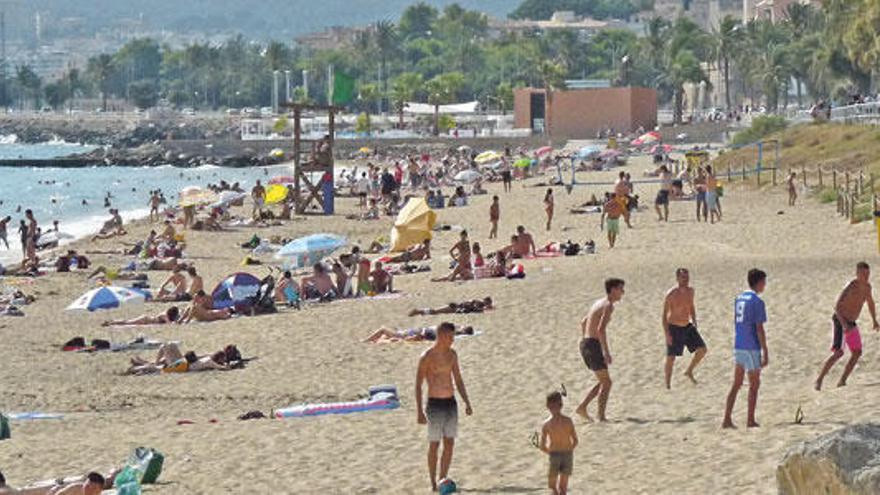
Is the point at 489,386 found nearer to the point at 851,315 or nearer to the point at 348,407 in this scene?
the point at 348,407

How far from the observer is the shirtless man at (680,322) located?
14.1 metres

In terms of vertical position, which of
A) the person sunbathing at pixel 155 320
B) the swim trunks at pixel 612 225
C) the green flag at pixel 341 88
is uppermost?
the green flag at pixel 341 88

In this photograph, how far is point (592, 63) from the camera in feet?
517

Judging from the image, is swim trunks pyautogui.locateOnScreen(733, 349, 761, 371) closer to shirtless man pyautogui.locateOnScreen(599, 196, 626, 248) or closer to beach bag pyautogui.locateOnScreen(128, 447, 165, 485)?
beach bag pyautogui.locateOnScreen(128, 447, 165, 485)

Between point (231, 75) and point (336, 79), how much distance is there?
146 metres

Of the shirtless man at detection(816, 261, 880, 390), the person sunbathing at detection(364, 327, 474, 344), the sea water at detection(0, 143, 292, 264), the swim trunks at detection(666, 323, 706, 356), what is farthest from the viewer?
the sea water at detection(0, 143, 292, 264)

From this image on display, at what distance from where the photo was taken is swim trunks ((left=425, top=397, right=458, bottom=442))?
1152cm

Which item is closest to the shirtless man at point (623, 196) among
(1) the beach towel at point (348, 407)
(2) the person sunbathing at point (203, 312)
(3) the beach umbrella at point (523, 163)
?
(2) the person sunbathing at point (203, 312)

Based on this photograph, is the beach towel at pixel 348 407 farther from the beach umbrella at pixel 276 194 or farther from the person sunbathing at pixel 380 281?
the beach umbrella at pixel 276 194

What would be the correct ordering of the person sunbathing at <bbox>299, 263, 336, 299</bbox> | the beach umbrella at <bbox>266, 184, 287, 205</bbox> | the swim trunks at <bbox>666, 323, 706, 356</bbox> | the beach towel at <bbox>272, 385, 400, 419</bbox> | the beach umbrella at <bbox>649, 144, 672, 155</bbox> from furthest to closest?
1. the beach umbrella at <bbox>649, 144, 672, 155</bbox>
2. the beach umbrella at <bbox>266, 184, 287, 205</bbox>
3. the person sunbathing at <bbox>299, 263, 336, 299</bbox>
4. the beach towel at <bbox>272, 385, 400, 419</bbox>
5. the swim trunks at <bbox>666, 323, 706, 356</bbox>

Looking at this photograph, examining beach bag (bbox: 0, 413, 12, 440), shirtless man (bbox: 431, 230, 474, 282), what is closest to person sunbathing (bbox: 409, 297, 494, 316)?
shirtless man (bbox: 431, 230, 474, 282)

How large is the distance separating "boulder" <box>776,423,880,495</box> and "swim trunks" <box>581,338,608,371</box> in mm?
4206

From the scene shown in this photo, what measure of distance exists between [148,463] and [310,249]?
14157mm

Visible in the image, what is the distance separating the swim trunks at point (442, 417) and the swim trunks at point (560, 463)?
0.78m
